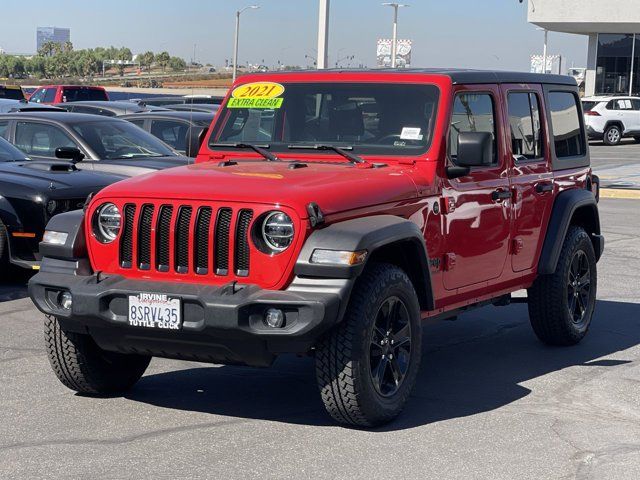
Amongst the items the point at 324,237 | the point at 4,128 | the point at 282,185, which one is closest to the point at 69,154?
the point at 4,128

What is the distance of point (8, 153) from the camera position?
11.9m

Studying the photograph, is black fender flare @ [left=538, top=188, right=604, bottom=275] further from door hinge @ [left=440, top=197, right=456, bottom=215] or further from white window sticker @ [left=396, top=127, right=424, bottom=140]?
white window sticker @ [left=396, top=127, right=424, bottom=140]

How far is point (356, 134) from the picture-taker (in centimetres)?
715

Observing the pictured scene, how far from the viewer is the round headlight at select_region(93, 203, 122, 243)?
6215 mm

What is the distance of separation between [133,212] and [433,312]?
1.93 metres

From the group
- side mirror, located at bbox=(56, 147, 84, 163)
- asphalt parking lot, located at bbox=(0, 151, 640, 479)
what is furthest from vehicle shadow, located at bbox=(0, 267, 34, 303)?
asphalt parking lot, located at bbox=(0, 151, 640, 479)

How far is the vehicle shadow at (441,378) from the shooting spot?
6562 mm

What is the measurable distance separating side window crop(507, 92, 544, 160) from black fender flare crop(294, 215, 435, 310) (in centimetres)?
178

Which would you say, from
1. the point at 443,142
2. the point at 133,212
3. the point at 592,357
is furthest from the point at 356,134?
the point at 592,357

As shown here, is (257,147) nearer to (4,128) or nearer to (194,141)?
(194,141)

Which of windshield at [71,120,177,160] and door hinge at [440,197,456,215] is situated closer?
Result: door hinge at [440,197,456,215]

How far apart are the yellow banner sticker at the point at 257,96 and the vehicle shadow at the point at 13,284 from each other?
351cm

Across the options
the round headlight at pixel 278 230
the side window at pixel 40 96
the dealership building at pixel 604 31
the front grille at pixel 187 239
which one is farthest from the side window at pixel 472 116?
the dealership building at pixel 604 31

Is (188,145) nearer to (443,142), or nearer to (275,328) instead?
(443,142)
